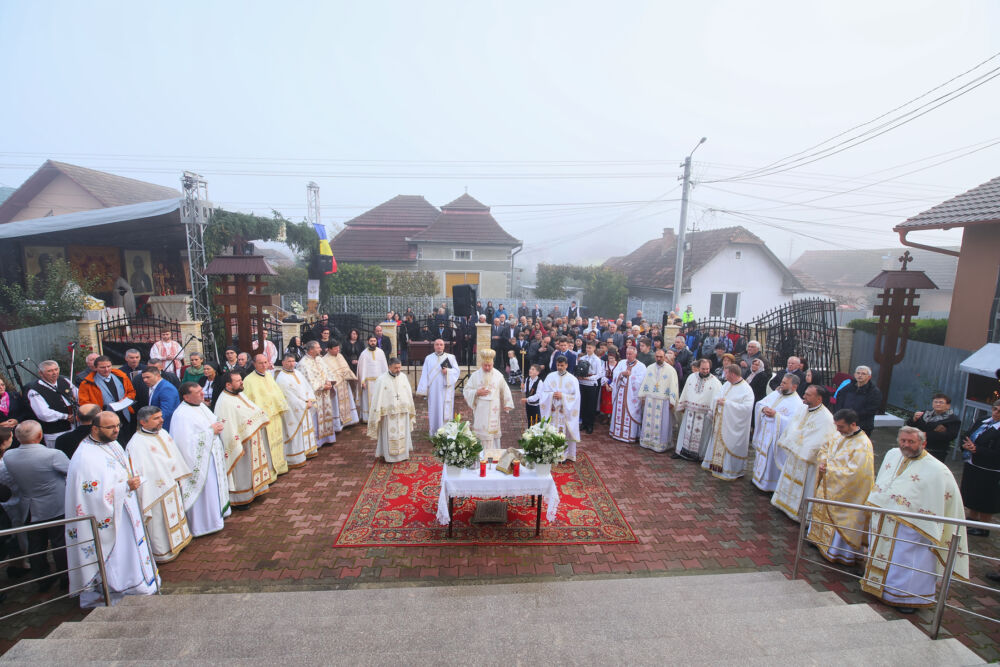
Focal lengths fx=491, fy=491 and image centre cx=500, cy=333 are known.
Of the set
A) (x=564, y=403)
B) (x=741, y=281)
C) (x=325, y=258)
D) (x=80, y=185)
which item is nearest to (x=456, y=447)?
(x=564, y=403)

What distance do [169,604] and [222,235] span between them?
542 inches

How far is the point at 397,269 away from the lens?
2789cm

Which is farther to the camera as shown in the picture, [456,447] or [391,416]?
[391,416]

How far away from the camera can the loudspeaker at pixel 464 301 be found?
15984mm

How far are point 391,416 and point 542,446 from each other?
3152 millimetres

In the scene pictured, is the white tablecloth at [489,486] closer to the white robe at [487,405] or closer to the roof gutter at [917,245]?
the white robe at [487,405]

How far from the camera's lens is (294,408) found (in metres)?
7.87

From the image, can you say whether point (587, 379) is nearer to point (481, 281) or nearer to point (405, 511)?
point (405, 511)

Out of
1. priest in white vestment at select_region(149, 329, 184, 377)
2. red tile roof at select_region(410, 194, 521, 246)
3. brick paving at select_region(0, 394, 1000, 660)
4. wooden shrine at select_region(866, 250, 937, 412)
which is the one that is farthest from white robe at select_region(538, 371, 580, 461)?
red tile roof at select_region(410, 194, 521, 246)

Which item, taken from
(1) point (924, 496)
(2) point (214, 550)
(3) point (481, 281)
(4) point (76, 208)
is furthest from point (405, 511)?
(4) point (76, 208)

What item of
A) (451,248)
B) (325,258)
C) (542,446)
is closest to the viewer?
(542,446)

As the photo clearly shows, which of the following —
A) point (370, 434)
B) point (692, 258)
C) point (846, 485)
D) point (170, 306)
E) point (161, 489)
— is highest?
point (692, 258)

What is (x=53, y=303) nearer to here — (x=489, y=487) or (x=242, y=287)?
(x=242, y=287)

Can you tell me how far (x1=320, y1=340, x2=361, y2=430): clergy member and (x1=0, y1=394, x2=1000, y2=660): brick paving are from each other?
2.29 metres
